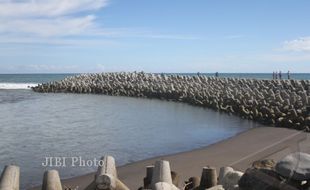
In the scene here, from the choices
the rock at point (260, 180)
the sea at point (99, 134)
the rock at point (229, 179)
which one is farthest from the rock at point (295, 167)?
the sea at point (99, 134)

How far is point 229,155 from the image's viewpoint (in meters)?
10.9

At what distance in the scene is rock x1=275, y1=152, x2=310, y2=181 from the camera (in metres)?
4.93

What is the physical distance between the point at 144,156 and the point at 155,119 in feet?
25.8

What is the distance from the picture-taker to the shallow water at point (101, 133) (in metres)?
10.8

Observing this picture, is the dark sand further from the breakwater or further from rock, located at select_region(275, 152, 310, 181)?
rock, located at select_region(275, 152, 310, 181)

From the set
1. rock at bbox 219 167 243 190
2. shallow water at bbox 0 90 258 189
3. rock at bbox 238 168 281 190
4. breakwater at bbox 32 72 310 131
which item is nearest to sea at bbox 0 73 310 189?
shallow water at bbox 0 90 258 189

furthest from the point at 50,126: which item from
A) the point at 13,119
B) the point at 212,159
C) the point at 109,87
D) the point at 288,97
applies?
the point at 109,87

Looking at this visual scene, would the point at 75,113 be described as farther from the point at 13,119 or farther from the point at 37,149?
the point at 37,149

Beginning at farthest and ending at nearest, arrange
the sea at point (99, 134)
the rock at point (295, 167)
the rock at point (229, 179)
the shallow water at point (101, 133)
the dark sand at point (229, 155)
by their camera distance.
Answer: the shallow water at point (101, 133) → the sea at point (99, 134) → the dark sand at point (229, 155) → the rock at point (229, 179) → the rock at point (295, 167)

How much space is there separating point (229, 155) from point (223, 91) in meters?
15.1

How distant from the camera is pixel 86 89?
38.1 meters

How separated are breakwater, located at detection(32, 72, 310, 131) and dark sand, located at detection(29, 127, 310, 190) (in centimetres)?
190

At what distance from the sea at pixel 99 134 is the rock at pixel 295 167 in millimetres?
4832

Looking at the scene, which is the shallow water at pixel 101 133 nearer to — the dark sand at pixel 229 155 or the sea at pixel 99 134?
the sea at pixel 99 134
